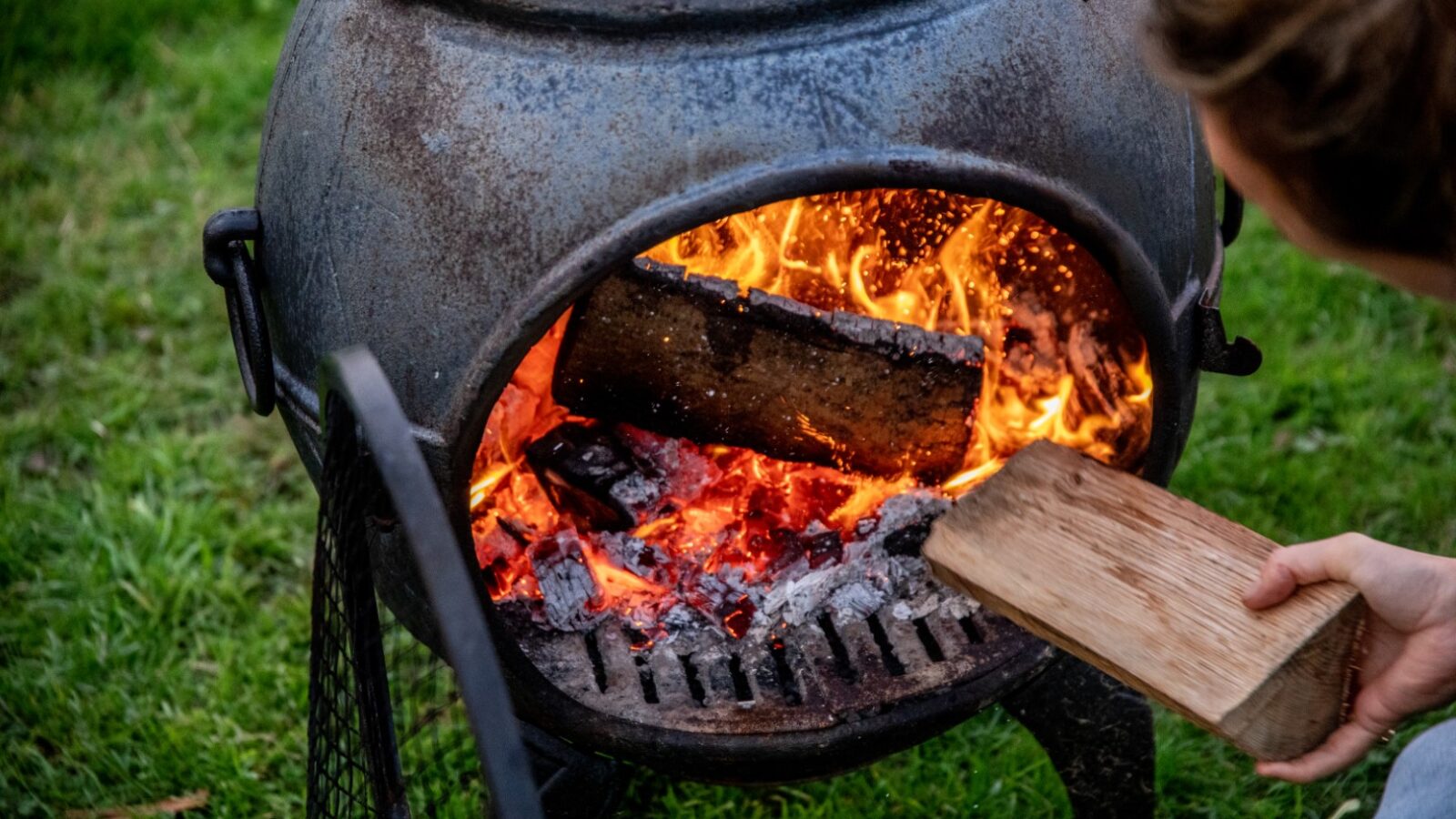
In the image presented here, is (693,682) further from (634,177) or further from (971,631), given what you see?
(634,177)

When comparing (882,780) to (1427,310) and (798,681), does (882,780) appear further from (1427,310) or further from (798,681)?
(1427,310)

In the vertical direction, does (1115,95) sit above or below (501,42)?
below

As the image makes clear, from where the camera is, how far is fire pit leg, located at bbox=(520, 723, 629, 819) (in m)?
1.95

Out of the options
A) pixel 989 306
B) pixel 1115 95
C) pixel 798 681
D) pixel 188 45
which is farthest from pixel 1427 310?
pixel 188 45

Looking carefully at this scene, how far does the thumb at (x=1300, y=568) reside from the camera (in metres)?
1.53

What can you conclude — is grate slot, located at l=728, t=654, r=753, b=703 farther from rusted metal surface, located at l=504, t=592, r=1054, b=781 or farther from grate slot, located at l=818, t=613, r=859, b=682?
grate slot, located at l=818, t=613, r=859, b=682

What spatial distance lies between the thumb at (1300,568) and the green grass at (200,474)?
0.87 m

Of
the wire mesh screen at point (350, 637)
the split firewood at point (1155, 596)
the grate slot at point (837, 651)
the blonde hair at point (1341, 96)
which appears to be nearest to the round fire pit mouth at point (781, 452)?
the grate slot at point (837, 651)

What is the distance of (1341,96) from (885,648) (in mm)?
971

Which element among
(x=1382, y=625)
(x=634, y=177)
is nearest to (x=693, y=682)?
(x=634, y=177)

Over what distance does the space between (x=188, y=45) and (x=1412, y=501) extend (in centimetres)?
412

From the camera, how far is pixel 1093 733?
2043mm

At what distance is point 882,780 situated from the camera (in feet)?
7.71

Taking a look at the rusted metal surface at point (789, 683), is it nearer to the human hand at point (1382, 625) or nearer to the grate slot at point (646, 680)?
the grate slot at point (646, 680)
